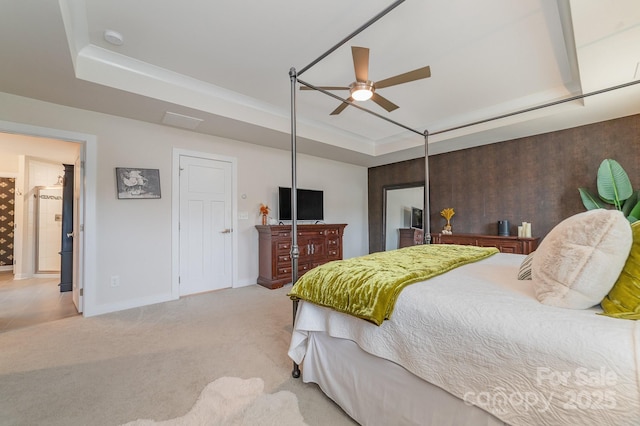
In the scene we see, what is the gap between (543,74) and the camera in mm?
2936

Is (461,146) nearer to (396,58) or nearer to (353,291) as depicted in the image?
(396,58)

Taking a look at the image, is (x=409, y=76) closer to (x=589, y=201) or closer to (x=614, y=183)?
(x=614, y=183)

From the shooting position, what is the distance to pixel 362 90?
7.27ft

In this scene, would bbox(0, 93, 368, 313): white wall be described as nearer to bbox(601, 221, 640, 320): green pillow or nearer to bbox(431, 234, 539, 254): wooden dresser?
bbox(431, 234, 539, 254): wooden dresser

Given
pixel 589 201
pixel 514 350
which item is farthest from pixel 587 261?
pixel 589 201

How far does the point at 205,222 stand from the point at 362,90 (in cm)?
298

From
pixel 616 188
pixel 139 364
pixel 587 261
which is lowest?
pixel 139 364

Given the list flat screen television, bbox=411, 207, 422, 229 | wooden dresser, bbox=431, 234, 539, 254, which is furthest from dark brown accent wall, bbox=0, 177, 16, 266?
wooden dresser, bbox=431, 234, 539, 254

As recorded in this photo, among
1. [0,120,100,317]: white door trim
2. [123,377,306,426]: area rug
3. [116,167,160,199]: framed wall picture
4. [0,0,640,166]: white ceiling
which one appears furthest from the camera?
[116,167,160,199]: framed wall picture

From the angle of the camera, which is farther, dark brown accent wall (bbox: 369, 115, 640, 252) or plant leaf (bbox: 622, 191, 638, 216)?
dark brown accent wall (bbox: 369, 115, 640, 252)

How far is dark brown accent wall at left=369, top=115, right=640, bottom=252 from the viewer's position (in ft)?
11.5

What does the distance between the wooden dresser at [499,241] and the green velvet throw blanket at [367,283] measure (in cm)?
267

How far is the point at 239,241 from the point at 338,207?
239 centimetres

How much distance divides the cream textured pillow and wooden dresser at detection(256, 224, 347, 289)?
11.4 ft
